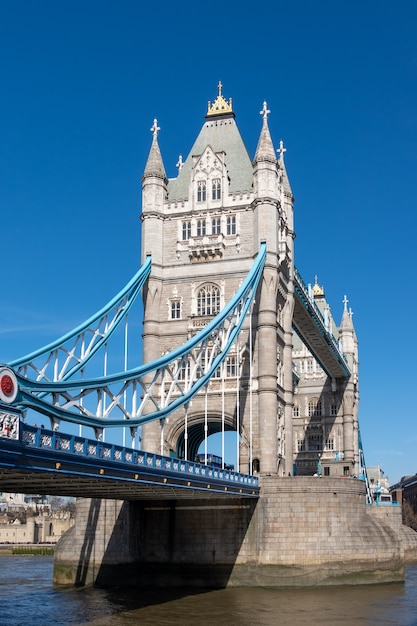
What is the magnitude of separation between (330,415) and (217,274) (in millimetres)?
37255

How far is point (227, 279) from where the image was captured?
53438 mm

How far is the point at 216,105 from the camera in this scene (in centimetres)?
5997

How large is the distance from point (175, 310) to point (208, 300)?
88.2 inches

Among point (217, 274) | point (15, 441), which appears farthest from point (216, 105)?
point (15, 441)

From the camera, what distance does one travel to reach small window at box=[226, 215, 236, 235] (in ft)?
179

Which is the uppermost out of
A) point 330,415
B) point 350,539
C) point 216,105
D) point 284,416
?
point 216,105

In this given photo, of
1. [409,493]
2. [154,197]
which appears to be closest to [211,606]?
[154,197]

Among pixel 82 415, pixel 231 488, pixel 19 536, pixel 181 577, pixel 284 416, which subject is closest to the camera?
pixel 82 415

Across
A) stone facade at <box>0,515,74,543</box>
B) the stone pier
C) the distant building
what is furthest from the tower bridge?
the distant building

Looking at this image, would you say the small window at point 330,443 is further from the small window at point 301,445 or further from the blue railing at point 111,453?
the blue railing at point 111,453

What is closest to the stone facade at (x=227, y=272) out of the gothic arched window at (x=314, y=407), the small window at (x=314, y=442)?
the small window at (x=314, y=442)

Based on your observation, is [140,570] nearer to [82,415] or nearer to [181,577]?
[181,577]

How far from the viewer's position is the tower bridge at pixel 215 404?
40969 millimetres

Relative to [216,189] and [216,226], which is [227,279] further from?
[216,189]
